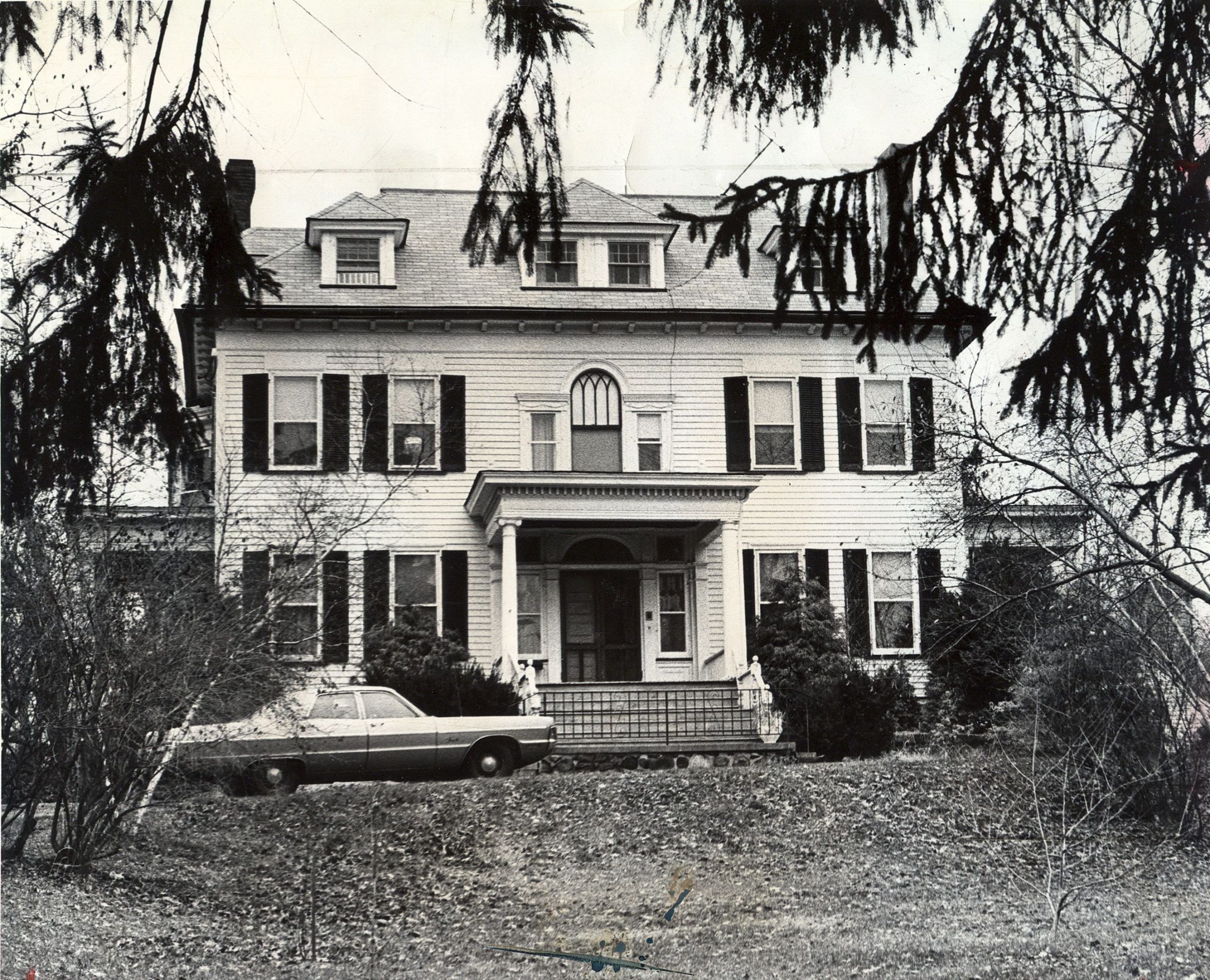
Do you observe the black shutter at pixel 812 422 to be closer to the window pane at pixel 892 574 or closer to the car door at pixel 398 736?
the window pane at pixel 892 574

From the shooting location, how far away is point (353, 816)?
5996 mm

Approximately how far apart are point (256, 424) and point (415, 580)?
1142mm

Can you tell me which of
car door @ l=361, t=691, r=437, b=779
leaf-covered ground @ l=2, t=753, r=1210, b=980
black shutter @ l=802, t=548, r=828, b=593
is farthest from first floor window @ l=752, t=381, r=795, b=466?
car door @ l=361, t=691, r=437, b=779

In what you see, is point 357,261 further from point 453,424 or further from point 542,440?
point 542,440

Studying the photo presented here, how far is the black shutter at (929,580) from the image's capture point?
6.25 meters

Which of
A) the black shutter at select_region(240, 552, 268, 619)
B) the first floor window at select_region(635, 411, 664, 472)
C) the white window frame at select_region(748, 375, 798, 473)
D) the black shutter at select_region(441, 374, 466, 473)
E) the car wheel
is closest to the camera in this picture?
the car wheel

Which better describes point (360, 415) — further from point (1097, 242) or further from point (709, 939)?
point (1097, 242)

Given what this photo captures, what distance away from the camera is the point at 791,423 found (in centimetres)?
666

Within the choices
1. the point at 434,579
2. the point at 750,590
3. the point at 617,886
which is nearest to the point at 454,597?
the point at 434,579

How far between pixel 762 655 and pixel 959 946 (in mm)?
1656

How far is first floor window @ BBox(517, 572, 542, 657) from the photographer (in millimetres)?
6477

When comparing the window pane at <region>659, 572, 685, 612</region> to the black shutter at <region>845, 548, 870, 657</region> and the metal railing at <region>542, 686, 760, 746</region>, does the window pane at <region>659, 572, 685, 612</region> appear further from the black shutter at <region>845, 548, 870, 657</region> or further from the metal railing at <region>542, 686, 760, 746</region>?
the black shutter at <region>845, 548, 870, 657</region>

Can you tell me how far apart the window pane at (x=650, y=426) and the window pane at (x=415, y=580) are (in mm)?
1338

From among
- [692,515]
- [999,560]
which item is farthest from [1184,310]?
[692,515]
